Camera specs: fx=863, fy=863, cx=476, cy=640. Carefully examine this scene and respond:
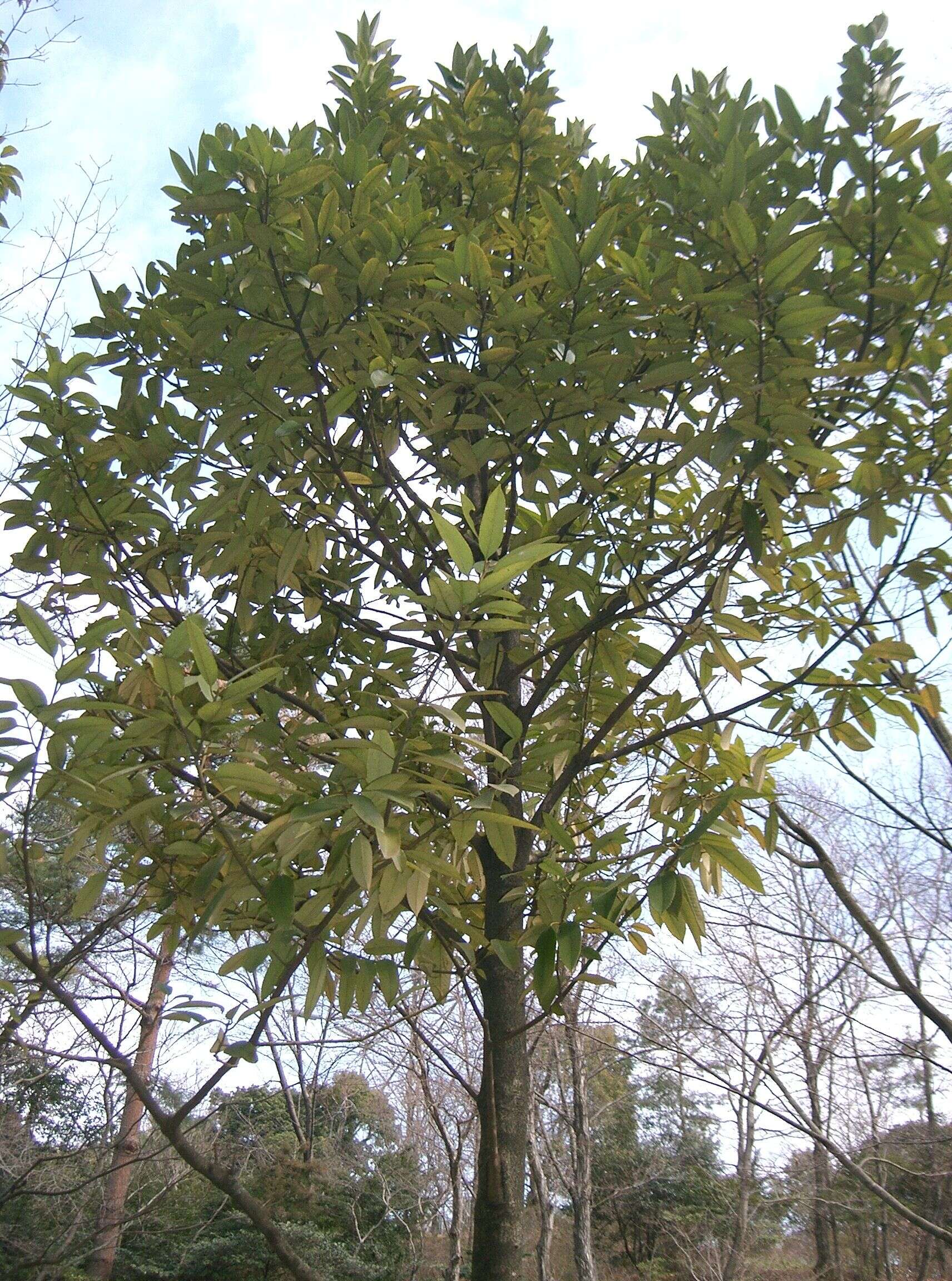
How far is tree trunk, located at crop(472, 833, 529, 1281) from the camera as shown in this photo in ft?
4.06

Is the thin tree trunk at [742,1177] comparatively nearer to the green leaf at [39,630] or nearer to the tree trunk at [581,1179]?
the tree trunk at [581,1179]

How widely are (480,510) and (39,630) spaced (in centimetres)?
90

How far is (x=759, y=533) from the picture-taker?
1.27m

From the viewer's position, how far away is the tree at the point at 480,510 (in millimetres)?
1036

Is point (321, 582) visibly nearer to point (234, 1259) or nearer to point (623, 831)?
point (623, 831)

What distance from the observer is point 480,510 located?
1.69 meters

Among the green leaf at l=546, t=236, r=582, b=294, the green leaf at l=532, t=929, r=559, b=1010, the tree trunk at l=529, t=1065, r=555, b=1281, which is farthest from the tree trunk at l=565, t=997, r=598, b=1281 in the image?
the green leaf at l=546, t=236, r=582, b=294

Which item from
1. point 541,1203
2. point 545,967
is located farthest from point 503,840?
point 541,1203

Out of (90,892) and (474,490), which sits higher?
(474,490)

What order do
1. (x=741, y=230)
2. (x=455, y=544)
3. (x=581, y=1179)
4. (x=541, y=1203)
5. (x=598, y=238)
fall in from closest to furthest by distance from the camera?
(x=455, y=544)
(x=741, y=230)
(x=598, y=238)
(x=541, y=1203)
(x=581, y=1179)

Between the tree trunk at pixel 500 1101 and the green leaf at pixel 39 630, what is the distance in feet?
2.37

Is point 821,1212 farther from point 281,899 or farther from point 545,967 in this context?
point 281,899

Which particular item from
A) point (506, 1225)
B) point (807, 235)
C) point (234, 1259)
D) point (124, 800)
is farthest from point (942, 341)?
point (234, 1259)

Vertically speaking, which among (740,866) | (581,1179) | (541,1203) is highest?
(740,866)
